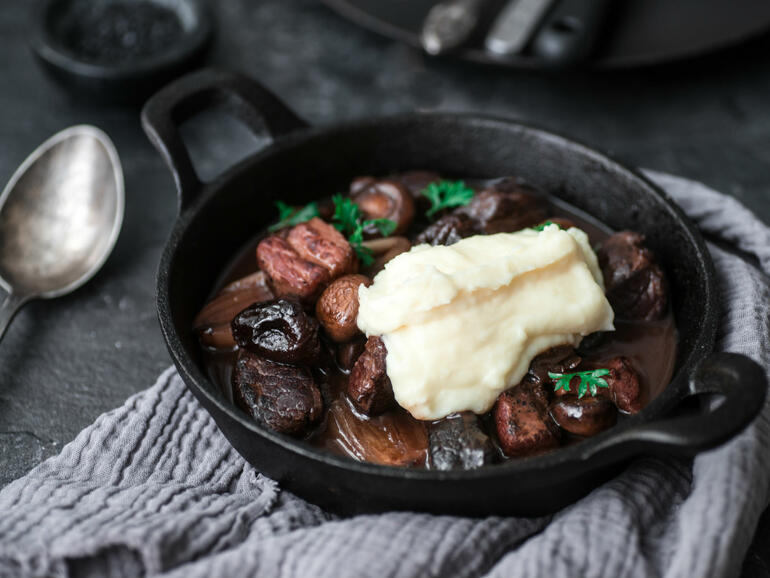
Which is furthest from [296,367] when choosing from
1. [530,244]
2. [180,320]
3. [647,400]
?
[647,400]

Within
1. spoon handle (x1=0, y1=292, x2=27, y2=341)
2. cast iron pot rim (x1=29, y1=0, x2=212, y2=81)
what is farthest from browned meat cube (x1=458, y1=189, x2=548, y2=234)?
cast iron pot rim (x1=29, y1=0, x2=212, y2=81)

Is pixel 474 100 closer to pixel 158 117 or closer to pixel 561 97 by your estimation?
pixel 561 97

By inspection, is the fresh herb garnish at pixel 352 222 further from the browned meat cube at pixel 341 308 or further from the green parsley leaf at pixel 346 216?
the browned meat cube at pixel 341 308

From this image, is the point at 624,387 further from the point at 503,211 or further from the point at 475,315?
the point at 503,211

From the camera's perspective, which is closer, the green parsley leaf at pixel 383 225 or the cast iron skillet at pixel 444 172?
the cast iron skillet at pixel 444 172

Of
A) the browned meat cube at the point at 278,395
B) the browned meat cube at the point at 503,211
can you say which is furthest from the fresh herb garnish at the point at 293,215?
the browned meat cube at the point at 278,395
